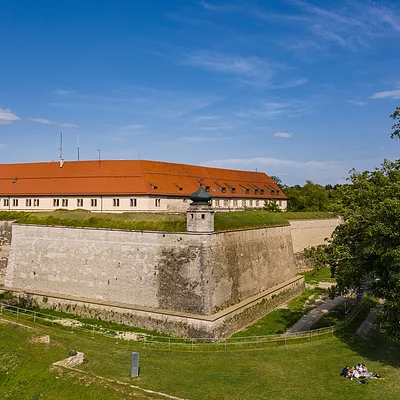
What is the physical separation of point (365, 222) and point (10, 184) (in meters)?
36.6

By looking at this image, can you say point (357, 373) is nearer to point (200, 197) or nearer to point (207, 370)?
point (207, 370)

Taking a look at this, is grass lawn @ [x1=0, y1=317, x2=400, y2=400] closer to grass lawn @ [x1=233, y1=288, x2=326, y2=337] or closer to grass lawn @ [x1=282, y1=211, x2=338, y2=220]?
grass lawn @ [x1=233, y1=288, x2=326, y2=337]

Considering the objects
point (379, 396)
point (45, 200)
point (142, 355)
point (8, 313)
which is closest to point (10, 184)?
point (45, 200)

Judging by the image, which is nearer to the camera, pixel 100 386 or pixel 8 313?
pixel 100 386

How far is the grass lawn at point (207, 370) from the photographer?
46.1ft

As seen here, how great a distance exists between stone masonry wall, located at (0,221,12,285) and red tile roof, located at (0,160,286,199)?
6.43 metres

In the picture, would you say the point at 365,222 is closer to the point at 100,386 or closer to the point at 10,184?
the point at 100,386

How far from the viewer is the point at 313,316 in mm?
28000

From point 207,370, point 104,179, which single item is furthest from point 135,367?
point 104,179

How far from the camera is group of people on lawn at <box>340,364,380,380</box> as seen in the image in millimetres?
15266

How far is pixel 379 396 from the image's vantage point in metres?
13.7

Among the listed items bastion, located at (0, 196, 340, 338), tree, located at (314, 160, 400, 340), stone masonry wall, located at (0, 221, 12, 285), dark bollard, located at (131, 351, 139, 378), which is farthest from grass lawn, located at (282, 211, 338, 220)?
dark bollard, located at (131, 351, 139, 378)

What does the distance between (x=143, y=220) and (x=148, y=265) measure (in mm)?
2981

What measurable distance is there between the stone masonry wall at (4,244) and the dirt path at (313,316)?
23.8 metres
